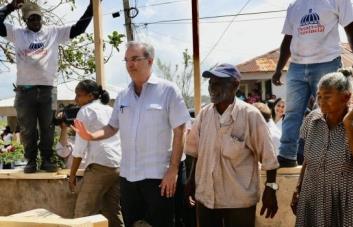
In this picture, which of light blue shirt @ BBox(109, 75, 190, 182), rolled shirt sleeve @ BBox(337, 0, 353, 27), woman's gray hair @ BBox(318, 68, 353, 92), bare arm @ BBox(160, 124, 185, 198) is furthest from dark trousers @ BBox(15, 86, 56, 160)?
woman's gray hair @ BBox(318, 68, 353, 92)

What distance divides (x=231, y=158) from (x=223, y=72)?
0.56 metres

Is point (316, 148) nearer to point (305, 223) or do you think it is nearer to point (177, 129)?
point (305, 223)

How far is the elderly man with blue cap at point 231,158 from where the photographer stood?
3301mm

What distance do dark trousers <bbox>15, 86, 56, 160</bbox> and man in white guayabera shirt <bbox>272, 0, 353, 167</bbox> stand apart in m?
2.27

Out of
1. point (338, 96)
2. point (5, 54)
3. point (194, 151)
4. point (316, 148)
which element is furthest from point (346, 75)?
point (5, 54)

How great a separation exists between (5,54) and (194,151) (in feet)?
18.8

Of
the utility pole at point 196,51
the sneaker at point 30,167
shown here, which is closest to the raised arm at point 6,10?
the sneaker at point 30,167

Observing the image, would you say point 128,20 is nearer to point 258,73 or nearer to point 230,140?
point 230,140

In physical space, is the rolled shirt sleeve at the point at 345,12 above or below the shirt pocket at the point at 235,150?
above

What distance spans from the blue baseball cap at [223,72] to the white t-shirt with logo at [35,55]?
212 centimetres

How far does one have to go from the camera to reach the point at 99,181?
15.1 feet

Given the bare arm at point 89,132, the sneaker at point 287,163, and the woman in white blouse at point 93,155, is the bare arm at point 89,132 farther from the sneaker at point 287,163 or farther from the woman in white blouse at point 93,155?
the sneaker at point 287,163

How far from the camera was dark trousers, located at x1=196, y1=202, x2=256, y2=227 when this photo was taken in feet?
11.0

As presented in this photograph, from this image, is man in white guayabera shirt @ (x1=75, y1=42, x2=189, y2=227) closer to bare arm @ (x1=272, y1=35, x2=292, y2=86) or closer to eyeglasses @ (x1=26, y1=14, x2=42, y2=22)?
bare arm @ (x1=272, y1=35, x2=292, y2=86)
